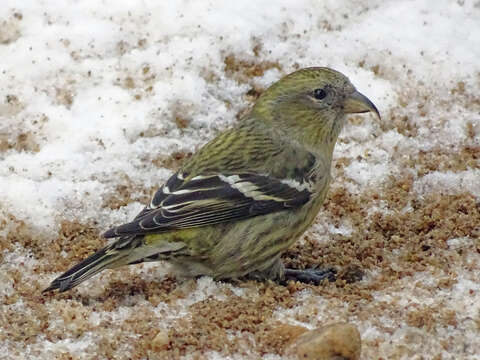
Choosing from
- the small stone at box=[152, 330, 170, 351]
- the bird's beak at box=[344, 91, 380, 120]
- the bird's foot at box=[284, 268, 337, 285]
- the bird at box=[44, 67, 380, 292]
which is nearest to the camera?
the small stone at box=[152, 330, 170, 351]

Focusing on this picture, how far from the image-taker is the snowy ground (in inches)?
172

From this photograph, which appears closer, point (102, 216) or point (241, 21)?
point (102, 216)

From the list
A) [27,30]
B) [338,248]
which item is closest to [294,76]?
[338,248]

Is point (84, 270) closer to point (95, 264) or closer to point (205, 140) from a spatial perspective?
point (95, 264)

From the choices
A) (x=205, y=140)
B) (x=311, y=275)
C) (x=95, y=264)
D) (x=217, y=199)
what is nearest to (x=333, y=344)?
(x=311, y=275)

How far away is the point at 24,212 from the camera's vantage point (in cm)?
551

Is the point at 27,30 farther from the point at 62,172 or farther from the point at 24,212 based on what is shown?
the point at 24,212

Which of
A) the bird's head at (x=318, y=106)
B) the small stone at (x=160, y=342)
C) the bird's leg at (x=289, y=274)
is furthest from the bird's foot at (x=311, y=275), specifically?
the small stone at (x=160, y=342)

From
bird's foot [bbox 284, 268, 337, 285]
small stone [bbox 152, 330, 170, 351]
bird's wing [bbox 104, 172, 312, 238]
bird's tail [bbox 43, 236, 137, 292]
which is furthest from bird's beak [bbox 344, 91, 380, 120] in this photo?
small stone [bbox 152, 330, 170, 351]

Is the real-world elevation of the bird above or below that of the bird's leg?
above

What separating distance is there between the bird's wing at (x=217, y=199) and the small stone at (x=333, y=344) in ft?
3.82

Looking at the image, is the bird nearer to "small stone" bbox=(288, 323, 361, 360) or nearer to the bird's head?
the bird's head

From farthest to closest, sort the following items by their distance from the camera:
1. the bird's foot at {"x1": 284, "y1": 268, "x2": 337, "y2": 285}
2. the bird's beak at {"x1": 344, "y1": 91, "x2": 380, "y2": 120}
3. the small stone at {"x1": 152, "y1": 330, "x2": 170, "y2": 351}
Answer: the bird's beak at {"x1": 344, "y1": 91, "x2": 380, "y2": 120} → the bird's foot at {"x1": 284, "y1": 268, "x2": 337, "y2": 285} → the small stone at {"x1": 152, "y1": 330, "x2": 170, "y2": 351}

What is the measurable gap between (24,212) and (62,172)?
0.54 m
